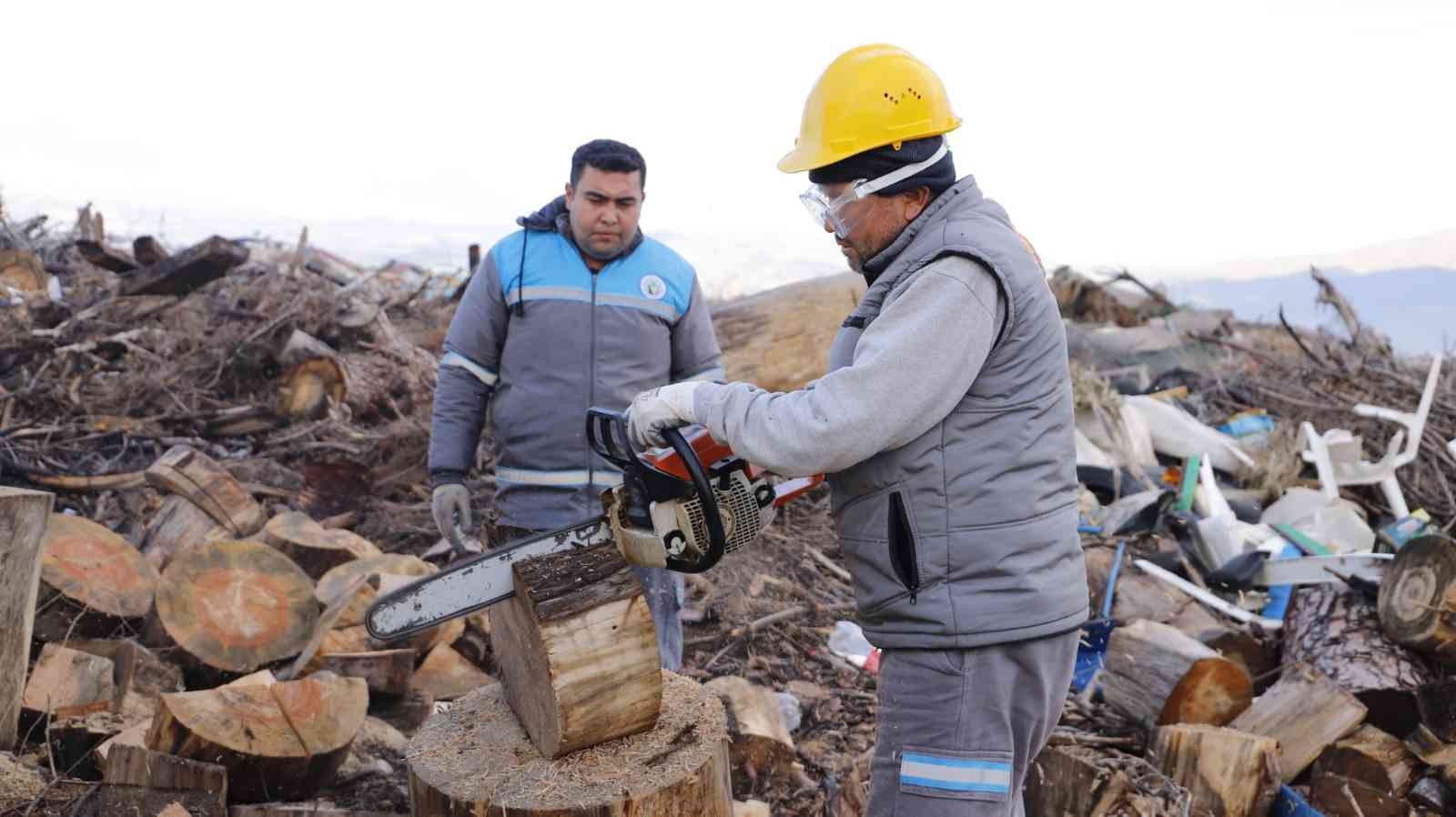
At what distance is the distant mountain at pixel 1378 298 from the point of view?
51.5 feet

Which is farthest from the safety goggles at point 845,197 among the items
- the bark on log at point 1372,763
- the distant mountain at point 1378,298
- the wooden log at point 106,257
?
the distant mountain at point 1378,298

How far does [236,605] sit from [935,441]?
2863 mm

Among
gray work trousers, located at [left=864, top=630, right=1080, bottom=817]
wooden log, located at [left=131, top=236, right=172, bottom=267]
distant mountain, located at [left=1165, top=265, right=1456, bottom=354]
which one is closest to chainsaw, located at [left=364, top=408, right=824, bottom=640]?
gray work trousers, located at [left=864, top=630, right=1080, bottom=817]

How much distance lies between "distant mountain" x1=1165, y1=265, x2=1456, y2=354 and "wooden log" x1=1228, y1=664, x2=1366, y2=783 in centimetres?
1007

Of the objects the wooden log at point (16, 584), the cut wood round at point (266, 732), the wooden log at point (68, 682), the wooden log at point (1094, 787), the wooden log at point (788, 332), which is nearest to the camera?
the cut wood round at point (266, 732)

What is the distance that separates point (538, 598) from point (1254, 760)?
2.43 m

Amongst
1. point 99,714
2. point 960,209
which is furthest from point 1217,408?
point 99,714

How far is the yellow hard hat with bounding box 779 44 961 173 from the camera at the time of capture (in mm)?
1944

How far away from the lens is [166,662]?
3500mm

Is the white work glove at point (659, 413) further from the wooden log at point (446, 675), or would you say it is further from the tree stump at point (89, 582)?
the tree stump at point (89, 582)

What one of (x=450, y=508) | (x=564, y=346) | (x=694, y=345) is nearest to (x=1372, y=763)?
(x=694, y=345)

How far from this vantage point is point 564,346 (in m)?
3.19

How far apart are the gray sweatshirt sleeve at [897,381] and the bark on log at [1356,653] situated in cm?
276

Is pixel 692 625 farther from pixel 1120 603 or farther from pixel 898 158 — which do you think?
pixel 898 158
